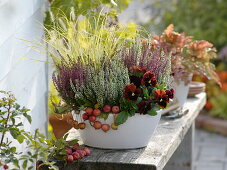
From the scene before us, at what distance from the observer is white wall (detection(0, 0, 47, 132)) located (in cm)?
225

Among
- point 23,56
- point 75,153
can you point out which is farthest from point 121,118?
point 23,56

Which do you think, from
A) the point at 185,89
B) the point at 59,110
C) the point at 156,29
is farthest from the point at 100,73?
the point at 156,29

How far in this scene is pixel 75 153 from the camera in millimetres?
2086


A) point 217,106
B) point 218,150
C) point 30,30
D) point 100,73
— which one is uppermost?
point 30,30

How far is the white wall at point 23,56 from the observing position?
225 cm

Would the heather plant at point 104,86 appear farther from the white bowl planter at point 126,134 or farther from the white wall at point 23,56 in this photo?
the white wall at point 23,56

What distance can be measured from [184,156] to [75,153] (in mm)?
1581

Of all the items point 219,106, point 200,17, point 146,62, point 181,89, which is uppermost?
point 200,17

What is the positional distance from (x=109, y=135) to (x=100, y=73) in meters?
0.24

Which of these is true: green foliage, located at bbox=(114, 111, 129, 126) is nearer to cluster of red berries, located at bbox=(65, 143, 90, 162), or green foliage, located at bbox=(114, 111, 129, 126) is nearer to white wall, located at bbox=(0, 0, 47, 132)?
cluster of red berries, located at bbox=(65, 143, 90, 162)

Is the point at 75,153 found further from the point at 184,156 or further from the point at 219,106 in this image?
the point at 219,106

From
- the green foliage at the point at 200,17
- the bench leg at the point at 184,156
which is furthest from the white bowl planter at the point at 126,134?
the green foliage at the point at 200,17

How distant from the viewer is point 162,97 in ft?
7.11

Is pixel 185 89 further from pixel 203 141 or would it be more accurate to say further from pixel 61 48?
pixel 203 141
